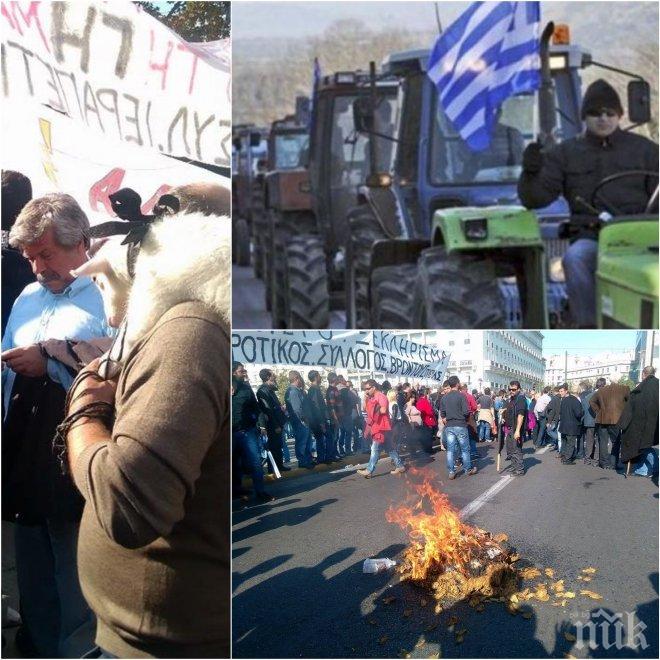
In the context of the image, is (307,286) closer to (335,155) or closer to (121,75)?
(335,155)

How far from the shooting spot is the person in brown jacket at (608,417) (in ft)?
14.0

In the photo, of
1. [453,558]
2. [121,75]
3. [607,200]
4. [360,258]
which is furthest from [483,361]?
[360,258]

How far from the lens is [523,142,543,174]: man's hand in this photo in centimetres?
643

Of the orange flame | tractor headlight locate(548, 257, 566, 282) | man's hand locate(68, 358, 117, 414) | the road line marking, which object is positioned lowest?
the orange flame

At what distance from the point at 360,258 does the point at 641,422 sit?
5425mm

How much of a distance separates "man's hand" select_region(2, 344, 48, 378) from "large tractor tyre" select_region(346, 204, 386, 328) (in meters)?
5.09

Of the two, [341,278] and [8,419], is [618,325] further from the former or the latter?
[341,278]

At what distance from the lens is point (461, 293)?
686 cm

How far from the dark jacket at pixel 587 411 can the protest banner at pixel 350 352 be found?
0.55 metres

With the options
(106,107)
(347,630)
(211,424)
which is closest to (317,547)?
(347,630)

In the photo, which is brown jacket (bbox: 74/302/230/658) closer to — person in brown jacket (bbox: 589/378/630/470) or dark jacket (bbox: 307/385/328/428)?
dark jacket (bbox: 307/385/328/428)

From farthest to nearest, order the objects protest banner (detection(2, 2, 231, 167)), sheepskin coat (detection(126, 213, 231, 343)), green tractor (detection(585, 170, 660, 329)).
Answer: green tractor (detection(585, 170, 660, 329)), protest banner (detection(2, 2, 231, 167)), sheepskin coat (detection(126, 213, 231, 343))

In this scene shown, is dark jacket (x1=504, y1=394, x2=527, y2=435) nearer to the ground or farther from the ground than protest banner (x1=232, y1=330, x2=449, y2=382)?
nearer to the ground

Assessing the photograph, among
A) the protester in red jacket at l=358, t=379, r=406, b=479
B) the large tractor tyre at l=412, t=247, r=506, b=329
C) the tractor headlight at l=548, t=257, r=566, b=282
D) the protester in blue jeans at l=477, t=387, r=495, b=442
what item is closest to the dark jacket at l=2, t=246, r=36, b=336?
the protester in red jacket at l=358, t=379, r=406, b=479
